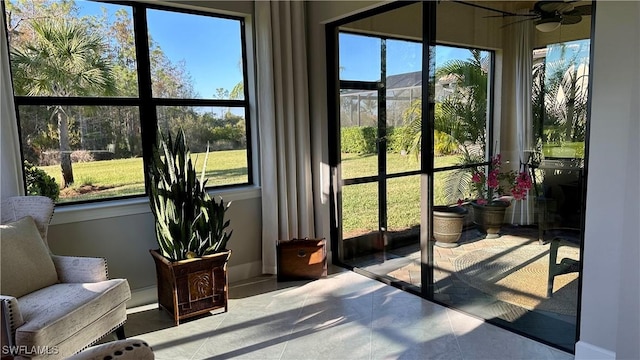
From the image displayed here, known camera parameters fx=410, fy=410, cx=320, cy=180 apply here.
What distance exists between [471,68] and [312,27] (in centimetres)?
165

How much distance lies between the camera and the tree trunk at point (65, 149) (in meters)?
3.01

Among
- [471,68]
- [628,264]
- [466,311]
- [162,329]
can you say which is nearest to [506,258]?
[466,311]

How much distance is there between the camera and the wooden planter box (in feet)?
9.46

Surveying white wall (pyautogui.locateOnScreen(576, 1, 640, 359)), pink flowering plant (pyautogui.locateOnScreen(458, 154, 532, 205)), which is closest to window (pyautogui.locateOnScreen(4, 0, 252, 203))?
pink flowering plant (pyautogui.locateOnScreen(458, 154, 532, 205))

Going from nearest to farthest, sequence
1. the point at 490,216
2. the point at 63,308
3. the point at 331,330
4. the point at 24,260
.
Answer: the point at 63,308 → the point at 24,260 → the point at 331,330 → the point at 490,216

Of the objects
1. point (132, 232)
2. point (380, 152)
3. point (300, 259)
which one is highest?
point (380, 152)

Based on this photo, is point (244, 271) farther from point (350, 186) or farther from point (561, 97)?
point (561, 97)

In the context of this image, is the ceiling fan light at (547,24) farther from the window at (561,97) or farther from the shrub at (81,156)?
the shrub at (81,156)

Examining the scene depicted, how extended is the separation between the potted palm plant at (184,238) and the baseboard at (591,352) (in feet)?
7.54

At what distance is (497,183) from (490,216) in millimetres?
246

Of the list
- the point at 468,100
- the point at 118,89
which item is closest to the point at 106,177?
the point at 118,89

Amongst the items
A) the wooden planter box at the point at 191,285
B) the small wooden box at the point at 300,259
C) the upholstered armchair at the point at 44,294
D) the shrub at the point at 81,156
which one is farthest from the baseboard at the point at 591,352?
the shrub at the point at 81,156

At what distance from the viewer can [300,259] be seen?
365cm

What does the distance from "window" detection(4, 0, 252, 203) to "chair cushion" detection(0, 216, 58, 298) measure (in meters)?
0.53
